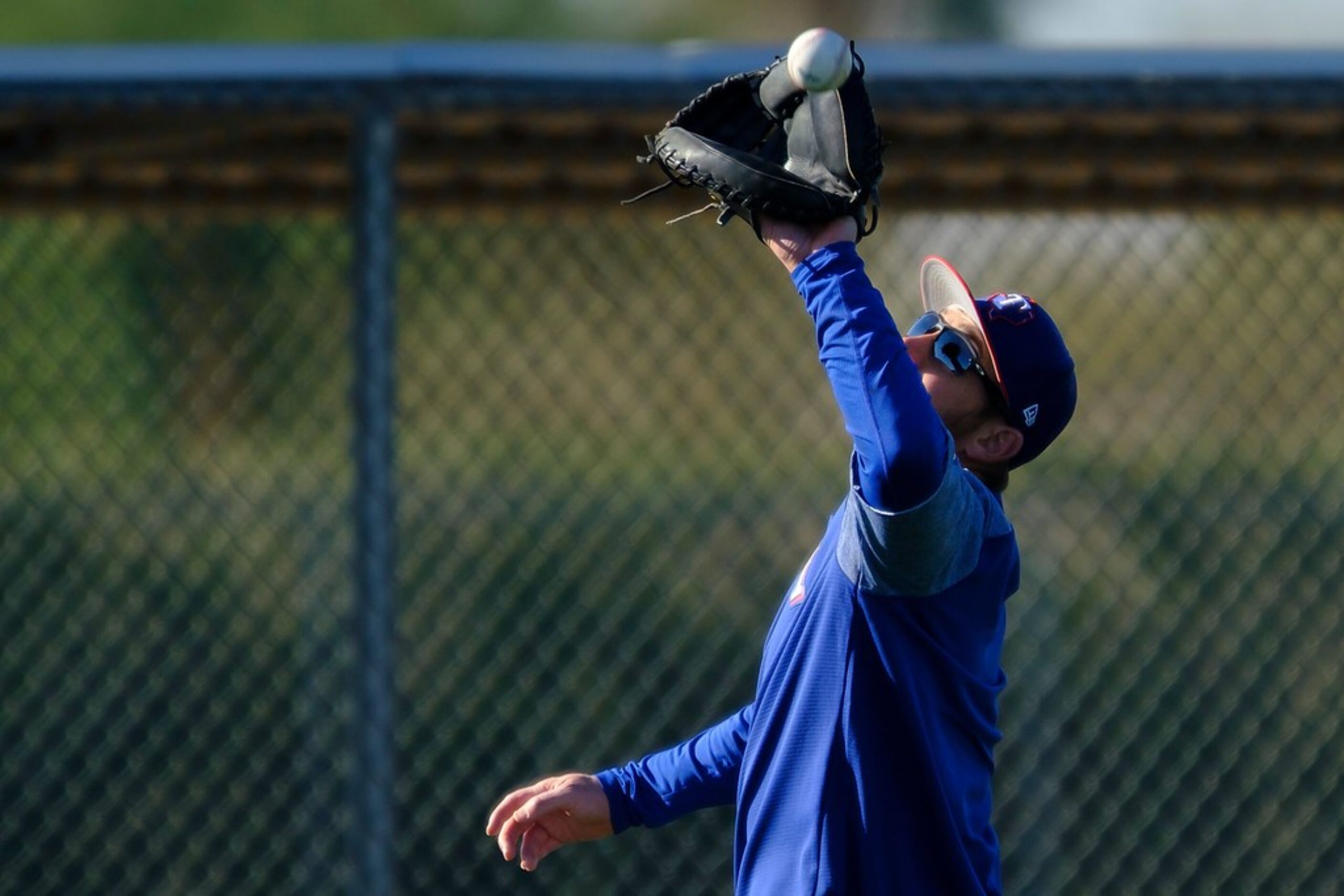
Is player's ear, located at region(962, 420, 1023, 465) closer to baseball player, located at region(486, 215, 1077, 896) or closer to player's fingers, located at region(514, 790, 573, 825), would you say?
baseball player, located at region(486, 215, 1077, 896)

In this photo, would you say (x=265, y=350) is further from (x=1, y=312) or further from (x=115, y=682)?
(x=115, y=682)

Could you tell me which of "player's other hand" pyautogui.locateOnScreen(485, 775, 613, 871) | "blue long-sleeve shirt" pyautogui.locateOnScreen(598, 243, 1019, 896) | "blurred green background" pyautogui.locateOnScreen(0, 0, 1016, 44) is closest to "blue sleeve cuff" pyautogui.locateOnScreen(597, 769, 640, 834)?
"player's other hand" pyautogui.locateOnScreen(485, 775, 613, 871)

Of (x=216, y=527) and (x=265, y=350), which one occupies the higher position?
(x=265, y=350)

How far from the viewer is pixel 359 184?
388cm

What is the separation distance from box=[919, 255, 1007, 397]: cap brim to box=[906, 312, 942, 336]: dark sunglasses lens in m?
0.03

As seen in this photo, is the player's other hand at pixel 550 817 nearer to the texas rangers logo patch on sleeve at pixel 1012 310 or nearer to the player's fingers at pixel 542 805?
the player's fingers at pixel 542 805

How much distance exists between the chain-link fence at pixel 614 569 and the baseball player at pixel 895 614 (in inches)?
71.2

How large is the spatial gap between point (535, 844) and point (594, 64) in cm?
170

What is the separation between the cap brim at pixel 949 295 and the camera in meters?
2.44

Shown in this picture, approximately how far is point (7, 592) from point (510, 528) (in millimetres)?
1584

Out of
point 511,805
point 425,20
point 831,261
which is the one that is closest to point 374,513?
point 511,805

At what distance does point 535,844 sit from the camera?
2688mm

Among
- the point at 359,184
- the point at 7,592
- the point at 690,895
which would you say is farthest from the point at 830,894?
the point at 7,592

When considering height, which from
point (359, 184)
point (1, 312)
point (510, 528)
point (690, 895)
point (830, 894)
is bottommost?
point (690, 895)
